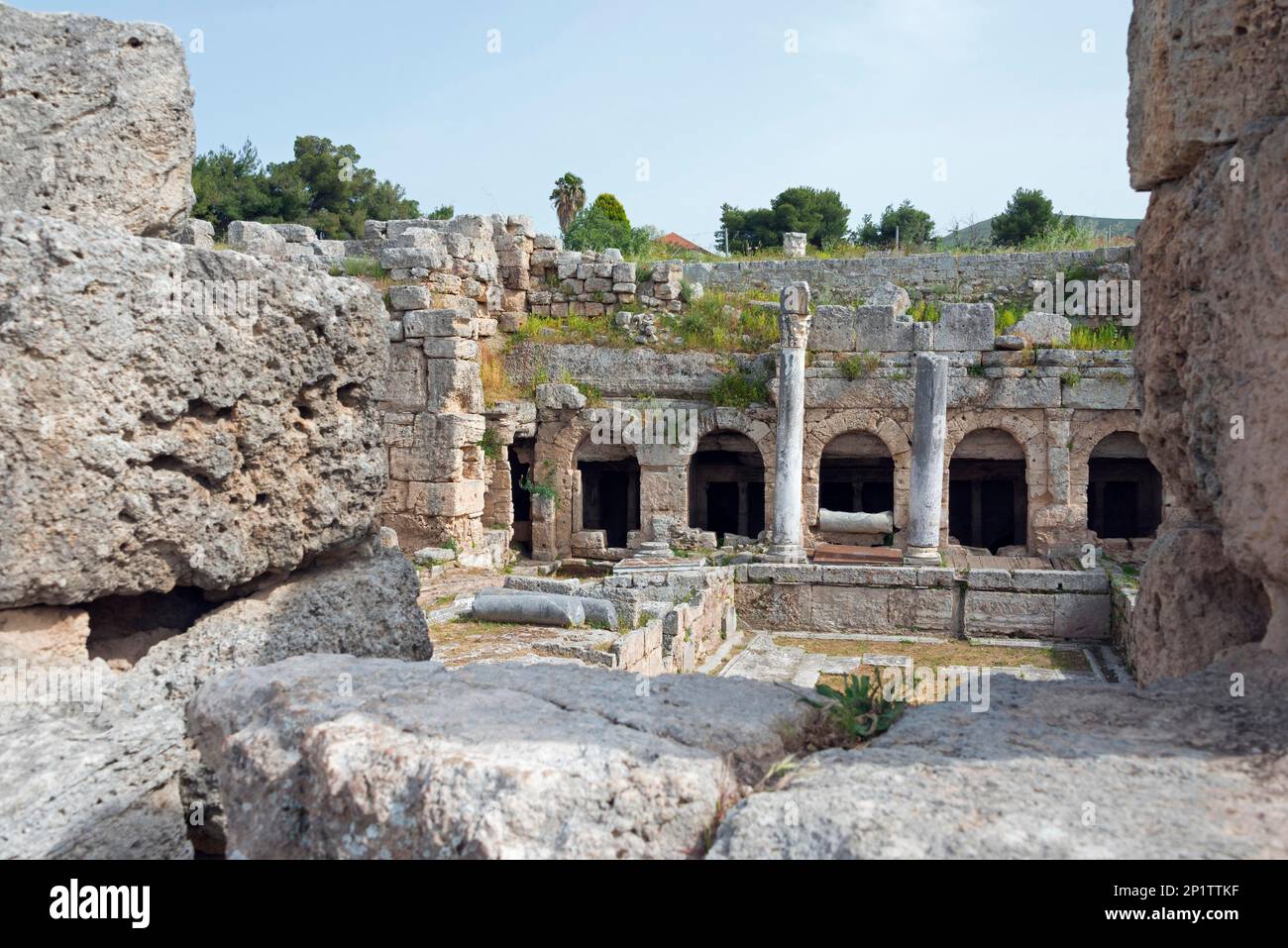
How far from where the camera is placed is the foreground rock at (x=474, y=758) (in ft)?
7.20

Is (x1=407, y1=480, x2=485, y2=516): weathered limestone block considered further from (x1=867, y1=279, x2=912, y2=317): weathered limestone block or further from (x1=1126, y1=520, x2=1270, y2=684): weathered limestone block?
(x1=1126, y1=520, x2=1270, y2=684): weathered limestone block

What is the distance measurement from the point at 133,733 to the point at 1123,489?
21.2 metres

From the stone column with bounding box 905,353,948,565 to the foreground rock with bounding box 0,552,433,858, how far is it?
13.5m

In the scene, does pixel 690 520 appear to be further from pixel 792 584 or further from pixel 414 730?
pixel 414 730

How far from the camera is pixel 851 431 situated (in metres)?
18.5

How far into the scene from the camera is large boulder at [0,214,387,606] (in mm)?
2766

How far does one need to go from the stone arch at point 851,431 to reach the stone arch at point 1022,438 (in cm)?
76

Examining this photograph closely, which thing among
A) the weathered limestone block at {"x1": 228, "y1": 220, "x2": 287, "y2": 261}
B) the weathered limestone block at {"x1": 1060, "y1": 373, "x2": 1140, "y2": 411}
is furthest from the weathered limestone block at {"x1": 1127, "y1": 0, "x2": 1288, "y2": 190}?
the weathered limestone block at {"x1": 1060, "y1": 373, "x2": 1140, "y2": 411}

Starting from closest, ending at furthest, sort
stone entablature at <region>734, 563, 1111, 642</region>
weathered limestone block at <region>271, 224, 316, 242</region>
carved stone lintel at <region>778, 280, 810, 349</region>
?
stone entablature at <region>734, 563, 1111, 642</region> < carved stone lintel at <region>778, 280, 810, 349</region> < weathered limestone block at <region>271, 224, 316, 242</region>

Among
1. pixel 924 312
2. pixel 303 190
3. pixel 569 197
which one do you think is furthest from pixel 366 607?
pixel 303 190

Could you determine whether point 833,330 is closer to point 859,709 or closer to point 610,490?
point 610,490

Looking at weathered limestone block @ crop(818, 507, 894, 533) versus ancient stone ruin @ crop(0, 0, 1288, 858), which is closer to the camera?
ancient stone ruin @ crop(0, 0, 1288, 858)

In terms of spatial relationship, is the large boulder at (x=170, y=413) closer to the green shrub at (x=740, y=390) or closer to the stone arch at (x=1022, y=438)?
the green shrub at (x=740, y=390)

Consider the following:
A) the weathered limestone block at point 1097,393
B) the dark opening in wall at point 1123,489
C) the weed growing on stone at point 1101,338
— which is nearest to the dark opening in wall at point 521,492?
the weathered limestone block at point 1097,393
